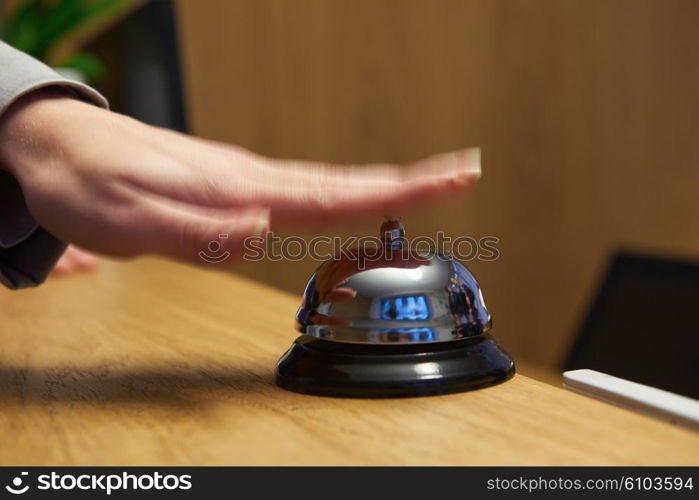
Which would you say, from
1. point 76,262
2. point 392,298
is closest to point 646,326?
point 76,262

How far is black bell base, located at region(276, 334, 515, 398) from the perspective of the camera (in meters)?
0.37

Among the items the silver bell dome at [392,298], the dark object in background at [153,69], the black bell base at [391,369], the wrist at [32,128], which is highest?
the dark object in background at [153,69]

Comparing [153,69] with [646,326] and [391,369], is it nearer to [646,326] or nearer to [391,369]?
[646,326]

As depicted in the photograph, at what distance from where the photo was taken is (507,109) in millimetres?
2016

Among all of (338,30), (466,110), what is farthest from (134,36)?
(466,110)

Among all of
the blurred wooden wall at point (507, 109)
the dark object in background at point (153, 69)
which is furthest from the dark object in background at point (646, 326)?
the dark object in background at point (153, 69)

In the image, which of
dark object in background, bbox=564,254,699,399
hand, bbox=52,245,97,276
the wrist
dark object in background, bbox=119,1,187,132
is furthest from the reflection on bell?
dark object in background, bbox=119,1,187,132

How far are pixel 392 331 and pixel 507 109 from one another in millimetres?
1732

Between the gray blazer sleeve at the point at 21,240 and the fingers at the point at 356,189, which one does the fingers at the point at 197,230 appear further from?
the gray blazer sleeve at the point at 21,240

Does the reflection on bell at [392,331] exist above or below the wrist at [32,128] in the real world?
below

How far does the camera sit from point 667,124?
190 centimetres

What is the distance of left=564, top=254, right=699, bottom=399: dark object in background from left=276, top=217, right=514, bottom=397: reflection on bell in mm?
878

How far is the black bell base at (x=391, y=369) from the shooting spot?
1.21 feet

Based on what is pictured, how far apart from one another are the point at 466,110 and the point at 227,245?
5.69 feet
